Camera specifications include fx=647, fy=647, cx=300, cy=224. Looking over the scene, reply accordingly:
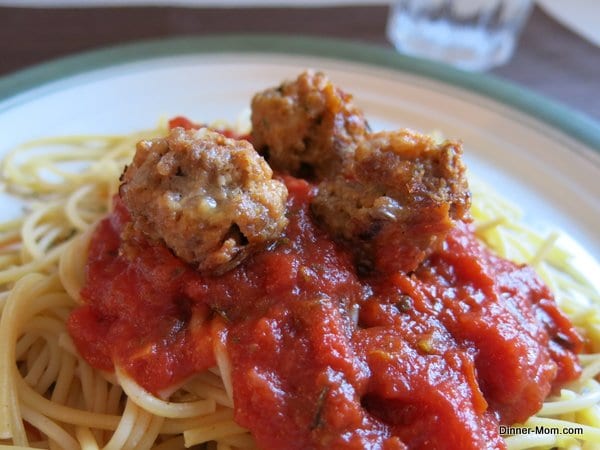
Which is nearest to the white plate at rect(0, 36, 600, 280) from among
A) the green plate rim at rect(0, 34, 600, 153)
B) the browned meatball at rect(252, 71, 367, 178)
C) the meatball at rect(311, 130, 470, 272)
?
the green plate rim at rect(0, 34, 600, 153)

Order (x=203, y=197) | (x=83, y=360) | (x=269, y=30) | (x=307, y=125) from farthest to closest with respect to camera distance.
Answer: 1. (x=269, y=30)
2. (x=307, y=125)
3. (x=83, y=360)
4. (x=203, y=197)

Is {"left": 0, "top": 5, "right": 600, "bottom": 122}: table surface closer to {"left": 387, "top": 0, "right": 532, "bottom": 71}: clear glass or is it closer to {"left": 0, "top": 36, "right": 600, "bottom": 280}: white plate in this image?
{"left": 387, "top": 0, "right": 532, "bottom": 71}: clear glass

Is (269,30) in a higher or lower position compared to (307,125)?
higher

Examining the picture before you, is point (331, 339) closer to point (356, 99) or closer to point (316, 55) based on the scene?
point (356, 99)

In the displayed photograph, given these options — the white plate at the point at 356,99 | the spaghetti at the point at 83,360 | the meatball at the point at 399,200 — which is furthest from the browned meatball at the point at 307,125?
the white plate at the point at 356,99

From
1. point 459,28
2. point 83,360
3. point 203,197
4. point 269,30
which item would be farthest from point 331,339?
point 459,28

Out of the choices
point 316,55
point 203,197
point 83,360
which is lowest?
point 83,360

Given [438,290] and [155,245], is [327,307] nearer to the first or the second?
[438,290]
